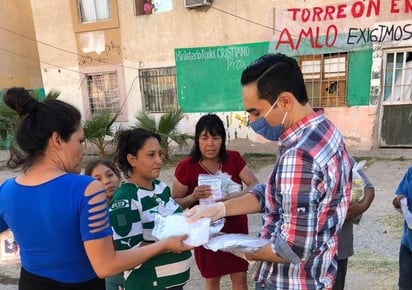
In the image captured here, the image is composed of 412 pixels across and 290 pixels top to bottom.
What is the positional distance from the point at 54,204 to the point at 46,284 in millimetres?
360

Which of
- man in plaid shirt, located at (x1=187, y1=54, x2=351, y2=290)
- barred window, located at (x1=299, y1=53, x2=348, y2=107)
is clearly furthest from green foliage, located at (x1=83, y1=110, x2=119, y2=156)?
man in plaid shirt, located at (x1=187, y1=54, x2=351, y2=290)

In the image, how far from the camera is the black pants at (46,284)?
1.29 m

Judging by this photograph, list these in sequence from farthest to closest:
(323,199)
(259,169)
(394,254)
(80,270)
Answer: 1. (259,169)
2. (394,254)
3. (80,270)
4. (323,199)

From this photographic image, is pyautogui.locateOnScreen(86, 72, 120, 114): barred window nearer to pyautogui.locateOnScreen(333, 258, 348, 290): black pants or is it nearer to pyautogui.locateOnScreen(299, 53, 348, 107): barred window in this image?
pyautogui.locateOnScreen(299, 53, 348, 107): barred window

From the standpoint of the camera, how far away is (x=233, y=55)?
870cm

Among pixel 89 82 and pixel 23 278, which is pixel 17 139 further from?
pixel 89 82

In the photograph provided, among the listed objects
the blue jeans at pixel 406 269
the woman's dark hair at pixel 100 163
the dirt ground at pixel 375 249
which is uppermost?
the woman's dark hair at pixel 100 163

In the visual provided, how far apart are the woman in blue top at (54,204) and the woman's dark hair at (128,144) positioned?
0.60 metres

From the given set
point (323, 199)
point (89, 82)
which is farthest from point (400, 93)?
point (89, 82)

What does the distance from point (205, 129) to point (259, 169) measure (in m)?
4.67

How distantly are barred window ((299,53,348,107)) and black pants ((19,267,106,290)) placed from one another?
7.55 meters

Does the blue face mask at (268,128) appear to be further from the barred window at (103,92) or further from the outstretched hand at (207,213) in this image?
the barred window at (103,92)

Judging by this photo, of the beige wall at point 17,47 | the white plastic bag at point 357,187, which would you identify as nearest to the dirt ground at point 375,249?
the white plastic bag at point 357,187

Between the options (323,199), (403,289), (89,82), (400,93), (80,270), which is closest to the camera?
(323,199)
